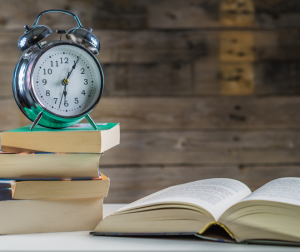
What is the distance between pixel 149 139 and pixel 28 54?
2.60ft

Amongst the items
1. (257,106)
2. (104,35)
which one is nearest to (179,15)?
(104,35)

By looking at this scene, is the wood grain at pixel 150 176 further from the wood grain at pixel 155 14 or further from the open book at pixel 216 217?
the open book at pixel 216 217

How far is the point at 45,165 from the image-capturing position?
0.62m

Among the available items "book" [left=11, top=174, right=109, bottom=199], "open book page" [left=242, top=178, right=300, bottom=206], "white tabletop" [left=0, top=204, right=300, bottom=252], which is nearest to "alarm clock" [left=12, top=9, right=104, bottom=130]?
Answer: "book" [left=11, top=174, right=109, bottom=199]

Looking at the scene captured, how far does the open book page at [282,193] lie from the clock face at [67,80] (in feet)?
1.28

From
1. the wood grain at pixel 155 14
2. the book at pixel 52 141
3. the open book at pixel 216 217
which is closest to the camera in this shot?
the open book at pixel 216 217

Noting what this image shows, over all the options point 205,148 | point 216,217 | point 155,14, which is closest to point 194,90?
point 205,148

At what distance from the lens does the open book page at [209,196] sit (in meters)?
0.56

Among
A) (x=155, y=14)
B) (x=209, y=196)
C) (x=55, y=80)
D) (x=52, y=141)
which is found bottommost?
(x=209, y=196)

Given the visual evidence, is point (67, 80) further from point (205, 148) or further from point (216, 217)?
point (205, 148)

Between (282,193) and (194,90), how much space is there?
0.87 metres

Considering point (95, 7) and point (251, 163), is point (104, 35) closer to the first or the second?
point (95, 7)

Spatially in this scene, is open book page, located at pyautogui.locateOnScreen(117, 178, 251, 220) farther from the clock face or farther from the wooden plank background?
the wooden plank background

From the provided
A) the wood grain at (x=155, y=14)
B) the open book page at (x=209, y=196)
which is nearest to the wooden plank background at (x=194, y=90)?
the wood grain at (x=155, y=14)
